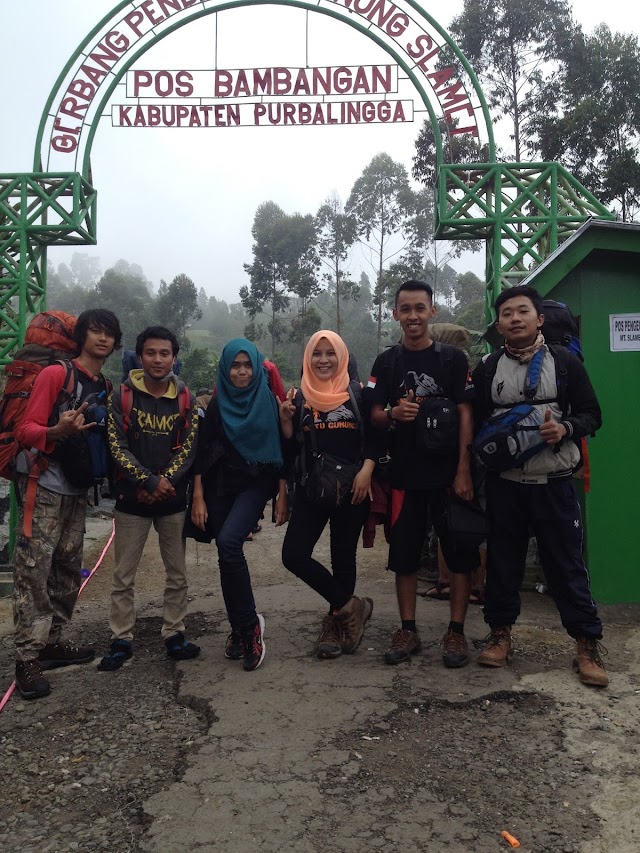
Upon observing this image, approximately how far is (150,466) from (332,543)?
109 centimetres

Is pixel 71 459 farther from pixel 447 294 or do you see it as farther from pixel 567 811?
pixel 447 294

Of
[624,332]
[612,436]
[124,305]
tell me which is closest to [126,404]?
[612,436]

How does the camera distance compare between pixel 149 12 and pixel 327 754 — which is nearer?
pixel 327 754

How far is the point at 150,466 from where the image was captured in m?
3.85

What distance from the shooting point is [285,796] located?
2.59 metres

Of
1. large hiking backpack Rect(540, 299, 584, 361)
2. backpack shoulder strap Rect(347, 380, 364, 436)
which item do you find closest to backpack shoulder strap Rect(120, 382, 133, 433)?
backpack shoulder strap Rect(347, 380, 364, 436)

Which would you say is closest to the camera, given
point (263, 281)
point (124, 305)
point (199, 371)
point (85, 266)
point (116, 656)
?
point (116, 656)

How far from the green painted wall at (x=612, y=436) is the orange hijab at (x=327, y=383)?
191 cm

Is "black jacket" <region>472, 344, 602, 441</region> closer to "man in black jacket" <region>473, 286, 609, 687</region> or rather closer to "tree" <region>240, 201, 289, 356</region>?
"man in black jacket" <region>473, 286, 609, 687</region>

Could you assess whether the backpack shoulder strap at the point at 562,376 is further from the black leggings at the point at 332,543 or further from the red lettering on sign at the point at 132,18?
the red lettering on sign at the point at 132,18

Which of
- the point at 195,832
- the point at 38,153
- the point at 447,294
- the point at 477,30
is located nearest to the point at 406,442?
the point at 195,832

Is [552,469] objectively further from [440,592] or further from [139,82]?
[139,82]

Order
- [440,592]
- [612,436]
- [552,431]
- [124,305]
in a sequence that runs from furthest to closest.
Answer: [124,305] < [440,592] < [612,436] < [552,431]

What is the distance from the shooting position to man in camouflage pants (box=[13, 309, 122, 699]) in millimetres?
3621
